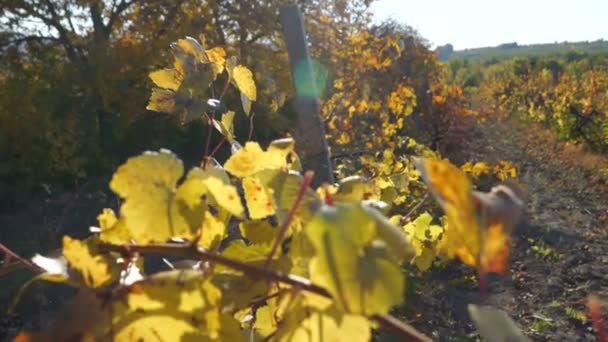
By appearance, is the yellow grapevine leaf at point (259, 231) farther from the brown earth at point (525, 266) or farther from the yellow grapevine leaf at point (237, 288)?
the brown earth at point (525, 266)

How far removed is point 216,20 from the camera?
6.41 metres

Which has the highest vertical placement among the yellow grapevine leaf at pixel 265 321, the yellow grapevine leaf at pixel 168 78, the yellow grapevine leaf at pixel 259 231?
the yellow grapevine leaf at pixel 168 78

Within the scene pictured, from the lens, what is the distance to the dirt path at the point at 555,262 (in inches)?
118

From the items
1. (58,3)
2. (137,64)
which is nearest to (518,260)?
(137,64)

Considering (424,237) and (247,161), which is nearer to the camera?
(247,161)

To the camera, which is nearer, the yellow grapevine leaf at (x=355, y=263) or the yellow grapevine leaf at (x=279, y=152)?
the yellow grapevine leaf at (x=355, y=263)

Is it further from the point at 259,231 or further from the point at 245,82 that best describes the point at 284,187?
the point at 245,82

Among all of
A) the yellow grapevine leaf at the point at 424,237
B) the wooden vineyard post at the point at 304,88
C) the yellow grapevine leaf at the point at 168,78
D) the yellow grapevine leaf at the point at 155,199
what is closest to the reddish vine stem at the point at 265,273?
the yellow grapevine leaf at the point at 155,199

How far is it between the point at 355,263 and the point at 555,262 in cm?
392

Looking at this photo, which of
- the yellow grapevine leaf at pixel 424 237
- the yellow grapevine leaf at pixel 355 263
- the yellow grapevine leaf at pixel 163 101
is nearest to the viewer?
the yellow grapevine leaf at pixel 355 263

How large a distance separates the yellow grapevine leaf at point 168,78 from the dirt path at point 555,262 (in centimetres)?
245

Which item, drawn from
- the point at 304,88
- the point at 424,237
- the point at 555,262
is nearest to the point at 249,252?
the point at 424,237

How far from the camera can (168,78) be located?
53cm

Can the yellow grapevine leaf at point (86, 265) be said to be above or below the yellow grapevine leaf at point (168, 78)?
below
